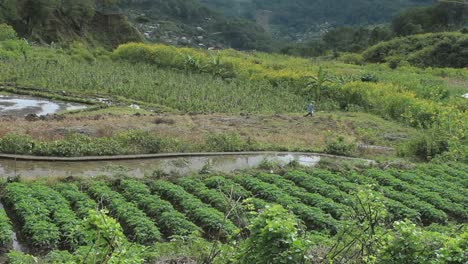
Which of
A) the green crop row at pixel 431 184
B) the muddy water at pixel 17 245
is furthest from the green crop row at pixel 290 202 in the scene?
the muddy water at pixel 17 245

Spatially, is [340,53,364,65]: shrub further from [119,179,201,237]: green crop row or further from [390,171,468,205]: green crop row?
[119,179,201,237]: green crop row

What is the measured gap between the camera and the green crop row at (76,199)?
13807mm

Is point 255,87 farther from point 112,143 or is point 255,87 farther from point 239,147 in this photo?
point 112,143

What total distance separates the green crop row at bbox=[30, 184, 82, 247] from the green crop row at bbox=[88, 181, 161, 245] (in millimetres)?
1003

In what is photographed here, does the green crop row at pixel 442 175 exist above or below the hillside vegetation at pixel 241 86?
above

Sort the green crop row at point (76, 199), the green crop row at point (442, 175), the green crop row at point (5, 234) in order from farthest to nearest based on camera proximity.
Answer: the green crop row at point (442, 175), the green crop row at point (76, 199), the green crop row at point (5, 234)

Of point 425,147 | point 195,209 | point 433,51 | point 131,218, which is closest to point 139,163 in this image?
point 195,209

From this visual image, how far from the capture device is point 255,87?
1575 inches

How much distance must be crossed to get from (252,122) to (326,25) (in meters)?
130

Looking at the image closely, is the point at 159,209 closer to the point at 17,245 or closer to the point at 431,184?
the point at 17,245

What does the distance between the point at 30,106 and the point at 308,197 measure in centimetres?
2046

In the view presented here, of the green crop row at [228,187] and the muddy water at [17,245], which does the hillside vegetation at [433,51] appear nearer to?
the green crop row at [228,187]

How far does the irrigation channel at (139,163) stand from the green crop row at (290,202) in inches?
87.6

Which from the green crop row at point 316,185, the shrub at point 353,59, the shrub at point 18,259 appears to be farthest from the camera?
the shrub at point 353,59
